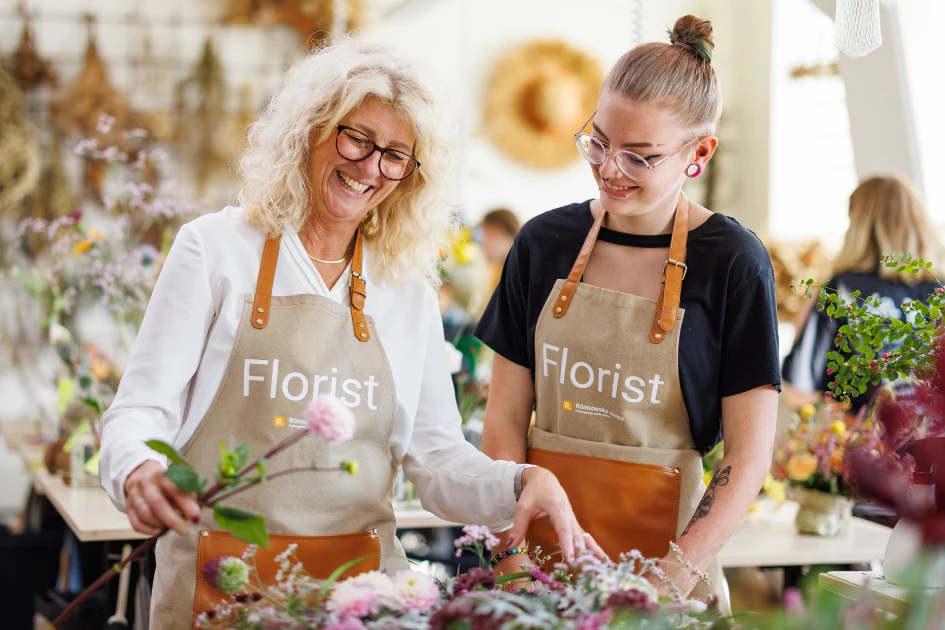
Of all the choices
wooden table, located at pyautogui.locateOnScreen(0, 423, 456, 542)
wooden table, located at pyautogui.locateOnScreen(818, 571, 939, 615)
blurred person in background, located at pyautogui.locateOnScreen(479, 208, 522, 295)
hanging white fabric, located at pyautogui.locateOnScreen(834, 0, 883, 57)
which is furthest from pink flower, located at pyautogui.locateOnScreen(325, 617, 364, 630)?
blurred person in background, located at pyautogui.locateOnScreen(479, 208, 522, 295)

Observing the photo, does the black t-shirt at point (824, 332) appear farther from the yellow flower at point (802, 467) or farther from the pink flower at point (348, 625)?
the pink flower at point (348, 625)

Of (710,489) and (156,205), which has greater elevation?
(156,205)

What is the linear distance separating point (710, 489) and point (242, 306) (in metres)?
0.83

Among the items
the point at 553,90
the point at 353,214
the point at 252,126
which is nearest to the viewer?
the point at 353,214

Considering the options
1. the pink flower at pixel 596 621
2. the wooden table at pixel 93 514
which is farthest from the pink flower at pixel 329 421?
the wooden table at pixel 93 514

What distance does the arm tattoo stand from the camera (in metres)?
1.74

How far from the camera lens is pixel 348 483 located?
→ 173cm

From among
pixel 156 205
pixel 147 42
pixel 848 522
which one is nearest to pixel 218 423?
pixel 156 205

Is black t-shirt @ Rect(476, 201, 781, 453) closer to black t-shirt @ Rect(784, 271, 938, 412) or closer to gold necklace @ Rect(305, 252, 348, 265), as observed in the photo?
gold necklace @ Rect(305, 252, 348, 265)

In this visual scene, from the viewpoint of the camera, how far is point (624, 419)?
1812mm

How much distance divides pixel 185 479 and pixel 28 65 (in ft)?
17.3

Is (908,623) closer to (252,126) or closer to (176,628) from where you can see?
(176,628)

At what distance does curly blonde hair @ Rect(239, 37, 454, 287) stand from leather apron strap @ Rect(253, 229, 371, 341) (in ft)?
0.12

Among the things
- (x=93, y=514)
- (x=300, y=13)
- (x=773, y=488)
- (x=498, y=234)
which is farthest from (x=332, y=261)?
(x=300, y=13)
